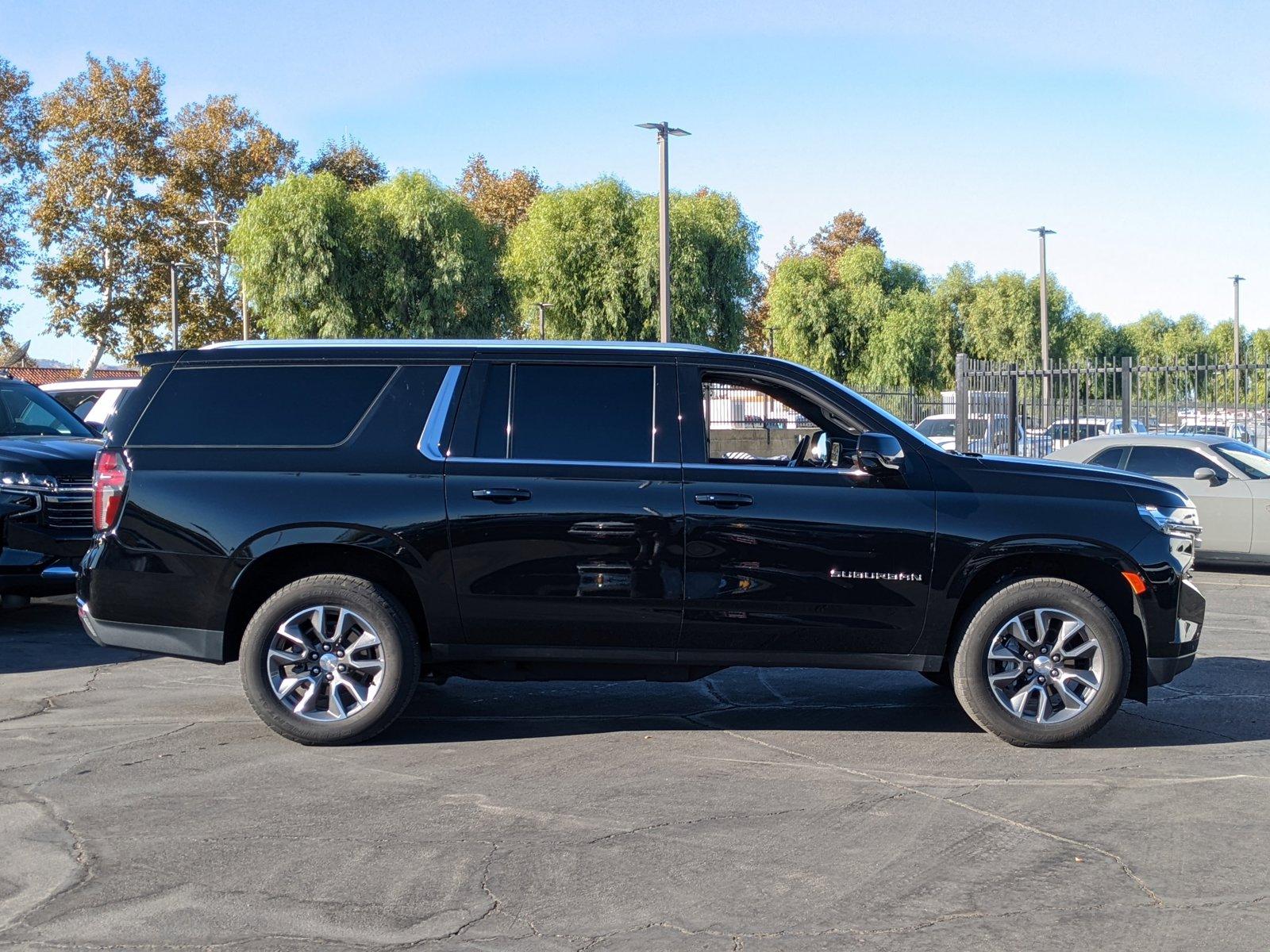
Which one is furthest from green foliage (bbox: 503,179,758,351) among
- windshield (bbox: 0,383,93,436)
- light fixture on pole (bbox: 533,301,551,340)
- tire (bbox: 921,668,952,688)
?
tire (bbox: 921,668,952,688)

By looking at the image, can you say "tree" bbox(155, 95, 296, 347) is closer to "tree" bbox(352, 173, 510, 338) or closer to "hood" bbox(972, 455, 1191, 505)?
"tree" bbox(352, 173, 510, 338)

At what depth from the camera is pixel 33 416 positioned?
38.3ft

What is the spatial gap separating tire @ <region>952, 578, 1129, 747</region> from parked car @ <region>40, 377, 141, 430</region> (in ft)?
40.4

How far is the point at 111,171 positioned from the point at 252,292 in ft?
28.8

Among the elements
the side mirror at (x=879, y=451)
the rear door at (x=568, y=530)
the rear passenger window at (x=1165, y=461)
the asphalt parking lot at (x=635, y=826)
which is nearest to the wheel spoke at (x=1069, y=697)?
the asphalt parking lot at (x=635, y=826)

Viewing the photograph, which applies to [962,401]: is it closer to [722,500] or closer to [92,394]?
[92,394]

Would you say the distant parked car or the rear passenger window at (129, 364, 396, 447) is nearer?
the rear passenger window at (129, 364, 396, 447)

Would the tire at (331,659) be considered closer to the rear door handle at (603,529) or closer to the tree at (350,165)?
the rear door handle at (603,529)

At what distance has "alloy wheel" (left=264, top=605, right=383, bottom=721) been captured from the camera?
21.1ft

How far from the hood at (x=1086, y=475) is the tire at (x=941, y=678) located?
1.22 meters

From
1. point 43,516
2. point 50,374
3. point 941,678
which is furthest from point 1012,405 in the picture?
point 50,374

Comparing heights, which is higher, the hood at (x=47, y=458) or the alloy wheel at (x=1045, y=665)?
the hood at (x=47, y=458)

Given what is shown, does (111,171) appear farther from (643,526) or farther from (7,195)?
(643,526)

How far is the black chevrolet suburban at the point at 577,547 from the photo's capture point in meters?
6.36
